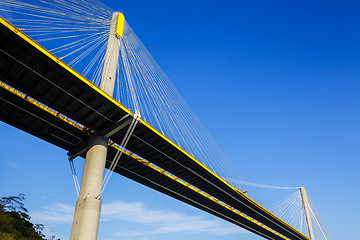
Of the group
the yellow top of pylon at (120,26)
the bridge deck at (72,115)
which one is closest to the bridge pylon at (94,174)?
the yellow top of pylon at (120,26)

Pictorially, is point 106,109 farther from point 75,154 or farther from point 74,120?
point 75,154

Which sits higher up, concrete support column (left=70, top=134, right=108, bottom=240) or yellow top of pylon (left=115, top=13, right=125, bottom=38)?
yellow top of pylon (left=115, top=13, right=125, bottom=38)

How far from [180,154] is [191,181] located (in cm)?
984

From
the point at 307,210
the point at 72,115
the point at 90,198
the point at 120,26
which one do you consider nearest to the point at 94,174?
the point at 90,198

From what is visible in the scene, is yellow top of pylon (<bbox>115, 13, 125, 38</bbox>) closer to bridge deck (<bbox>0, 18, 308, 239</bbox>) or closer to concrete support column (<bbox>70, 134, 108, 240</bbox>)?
bridge deck (<bbox>0, 18, 308, 239</bbox>)

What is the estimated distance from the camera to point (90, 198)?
2239 centimetres

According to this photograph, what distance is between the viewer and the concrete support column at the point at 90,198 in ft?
71.1

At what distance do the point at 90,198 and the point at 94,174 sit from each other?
2150 mm

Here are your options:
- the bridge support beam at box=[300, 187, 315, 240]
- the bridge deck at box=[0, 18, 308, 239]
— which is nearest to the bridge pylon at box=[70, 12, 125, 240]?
the bridge deck at box=[0, 18, 308, 239]

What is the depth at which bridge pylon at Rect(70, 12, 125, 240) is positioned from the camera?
21.8 metres

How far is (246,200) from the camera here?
45.2 meters

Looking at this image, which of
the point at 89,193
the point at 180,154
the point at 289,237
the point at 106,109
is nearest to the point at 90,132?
the point at 106,109

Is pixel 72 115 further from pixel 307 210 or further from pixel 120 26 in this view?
pixel 307 210

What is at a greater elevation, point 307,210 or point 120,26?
point 120,26
